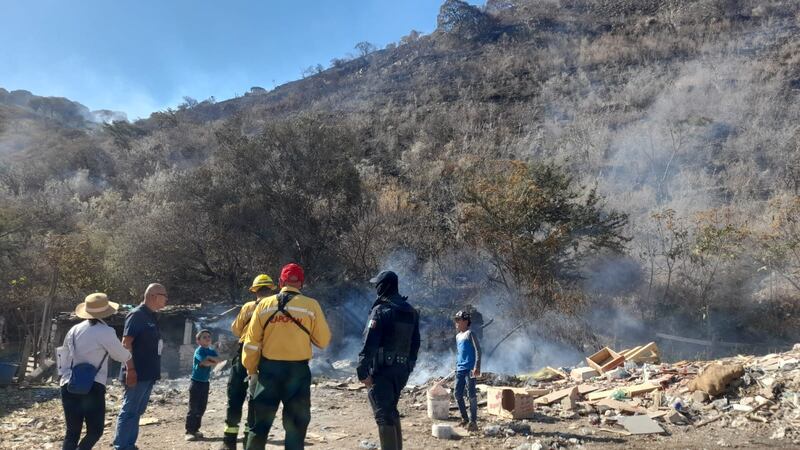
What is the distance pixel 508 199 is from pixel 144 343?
13.2 m

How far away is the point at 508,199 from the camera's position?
16.5 metres

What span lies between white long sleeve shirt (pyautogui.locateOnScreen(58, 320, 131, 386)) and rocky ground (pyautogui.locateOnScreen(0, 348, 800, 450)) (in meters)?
1.69

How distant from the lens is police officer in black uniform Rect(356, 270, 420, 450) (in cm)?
406

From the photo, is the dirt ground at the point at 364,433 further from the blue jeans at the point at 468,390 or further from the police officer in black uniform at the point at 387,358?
the police officer in black uniform at the point at 387,358

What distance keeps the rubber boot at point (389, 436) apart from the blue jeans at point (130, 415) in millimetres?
1905

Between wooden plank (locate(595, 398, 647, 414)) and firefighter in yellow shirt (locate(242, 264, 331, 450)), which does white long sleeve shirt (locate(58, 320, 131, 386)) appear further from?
wooden plank (locate(595, 398, 647, 414))

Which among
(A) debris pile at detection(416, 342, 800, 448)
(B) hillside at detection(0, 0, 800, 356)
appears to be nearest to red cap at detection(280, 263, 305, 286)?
(A) debris pile at detection(416, 342, 800, 448)

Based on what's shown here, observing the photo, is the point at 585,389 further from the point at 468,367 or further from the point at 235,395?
the point at 235,395

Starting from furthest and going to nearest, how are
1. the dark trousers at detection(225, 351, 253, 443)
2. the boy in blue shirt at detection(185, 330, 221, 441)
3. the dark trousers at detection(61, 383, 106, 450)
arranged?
the boy in blue shirt at detection(185, 330, 221, 441) → the dark trousers at detection(225, 351, 253, 443) → the dark trousers at detection(61, 383, 106, 450)

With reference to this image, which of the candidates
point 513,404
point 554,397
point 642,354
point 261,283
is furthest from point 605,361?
point 261,283

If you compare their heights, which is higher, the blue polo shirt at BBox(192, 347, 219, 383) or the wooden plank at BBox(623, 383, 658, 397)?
the blue polo shirt at BBox(192, 347, 219, 383)

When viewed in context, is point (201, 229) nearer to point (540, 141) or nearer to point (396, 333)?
point (396, 333)

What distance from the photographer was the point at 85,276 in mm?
18172

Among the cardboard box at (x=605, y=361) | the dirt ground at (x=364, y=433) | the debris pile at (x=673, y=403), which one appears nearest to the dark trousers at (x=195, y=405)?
the dirt ground at (x=364, y=433)
